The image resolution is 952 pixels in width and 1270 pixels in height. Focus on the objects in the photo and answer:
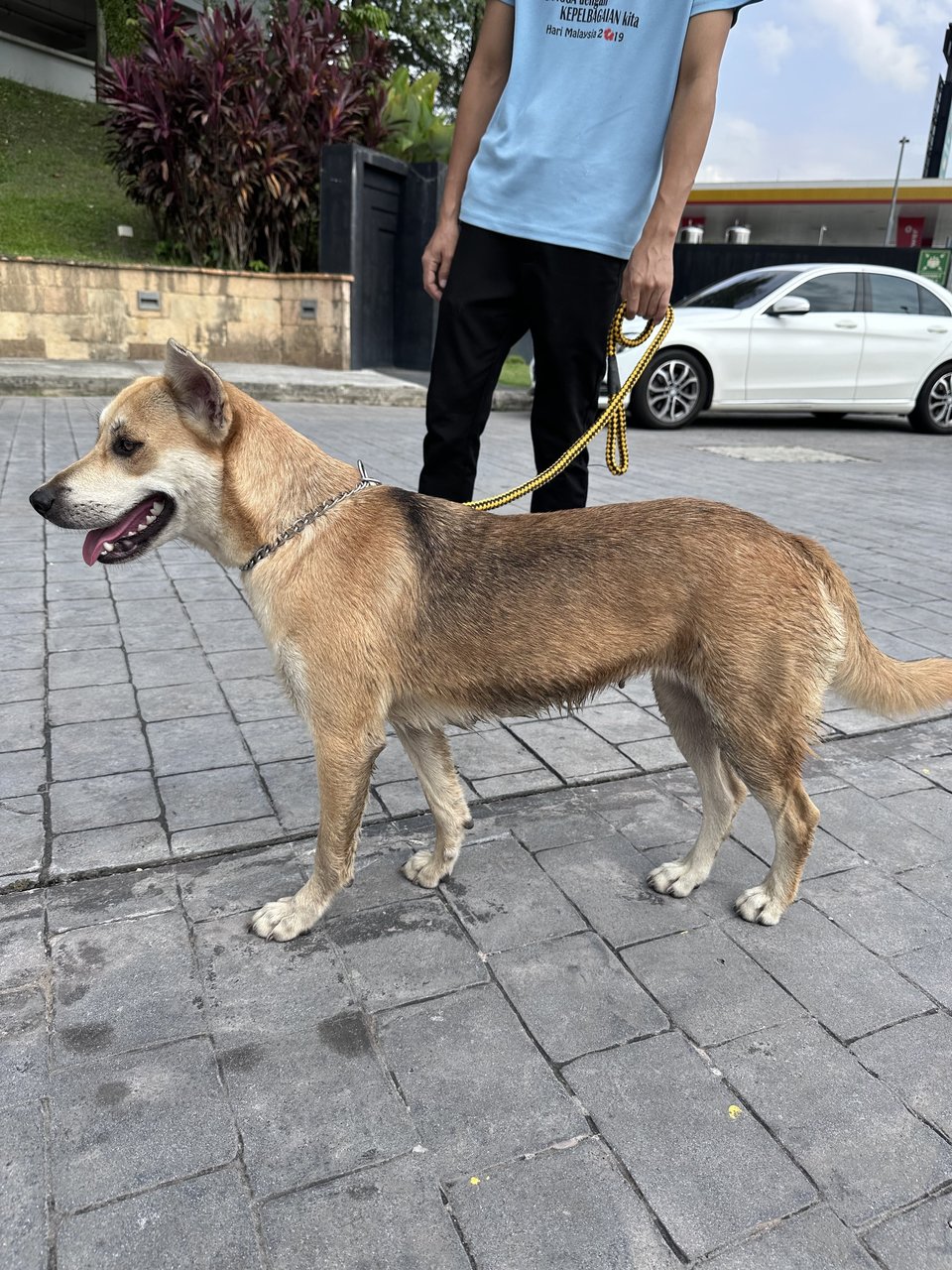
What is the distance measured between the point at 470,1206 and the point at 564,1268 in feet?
0.67

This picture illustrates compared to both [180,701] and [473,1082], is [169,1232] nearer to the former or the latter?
[473,1082]

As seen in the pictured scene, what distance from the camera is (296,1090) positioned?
6.48ft

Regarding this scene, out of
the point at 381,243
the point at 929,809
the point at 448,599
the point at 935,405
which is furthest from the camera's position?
the point at 381,243

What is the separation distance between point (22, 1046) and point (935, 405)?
14.3 m

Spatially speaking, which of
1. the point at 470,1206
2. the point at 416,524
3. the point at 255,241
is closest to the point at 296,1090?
the point at 470,1206

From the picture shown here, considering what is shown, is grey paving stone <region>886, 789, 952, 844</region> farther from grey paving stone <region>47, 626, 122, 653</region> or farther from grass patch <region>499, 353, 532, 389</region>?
grass patch <region>499, 353, 532, 389</region>

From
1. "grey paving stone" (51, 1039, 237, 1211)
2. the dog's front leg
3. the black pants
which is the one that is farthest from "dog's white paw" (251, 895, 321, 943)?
the black pants

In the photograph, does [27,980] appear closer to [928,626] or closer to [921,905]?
[921,905]

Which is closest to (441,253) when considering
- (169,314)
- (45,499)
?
(45,499)

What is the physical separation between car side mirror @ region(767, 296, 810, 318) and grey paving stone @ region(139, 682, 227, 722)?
32.8 ft

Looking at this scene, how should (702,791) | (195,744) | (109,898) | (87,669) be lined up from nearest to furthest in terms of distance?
(109,898) → (702,791) → (195,744) → (87,669)

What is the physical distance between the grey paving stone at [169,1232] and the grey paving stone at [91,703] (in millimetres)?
2262

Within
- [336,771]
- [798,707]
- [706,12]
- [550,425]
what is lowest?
[336,771]

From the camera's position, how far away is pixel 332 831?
→ 8.16 ft
